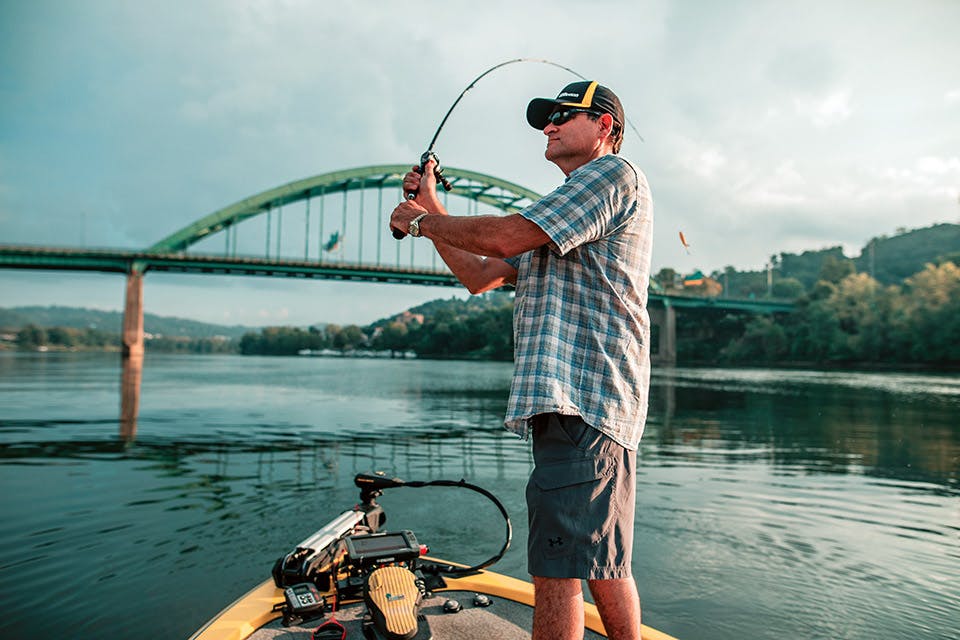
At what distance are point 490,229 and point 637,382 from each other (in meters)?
0.63

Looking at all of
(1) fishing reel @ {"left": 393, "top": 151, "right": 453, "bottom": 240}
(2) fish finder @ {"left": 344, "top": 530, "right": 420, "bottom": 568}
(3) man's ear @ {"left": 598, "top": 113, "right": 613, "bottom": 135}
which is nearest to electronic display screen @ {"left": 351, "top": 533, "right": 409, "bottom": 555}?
(2) fish finder @ {"left": 344, "top": 530, "right": 420, "bottom": 568}

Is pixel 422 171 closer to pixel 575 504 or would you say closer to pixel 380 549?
pixel 575 504

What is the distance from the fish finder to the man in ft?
4.43

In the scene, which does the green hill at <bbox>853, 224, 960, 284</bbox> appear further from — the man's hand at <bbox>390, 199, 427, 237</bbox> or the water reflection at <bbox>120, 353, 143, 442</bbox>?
the man's hand at <bbox>390, 199, 427, 237</bbox>

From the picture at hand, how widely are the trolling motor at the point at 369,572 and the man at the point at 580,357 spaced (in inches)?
33.8

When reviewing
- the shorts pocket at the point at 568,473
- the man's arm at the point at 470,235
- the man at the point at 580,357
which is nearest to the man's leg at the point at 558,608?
the man at the point at 580,357

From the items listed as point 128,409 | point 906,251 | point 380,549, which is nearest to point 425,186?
→ point 380,549

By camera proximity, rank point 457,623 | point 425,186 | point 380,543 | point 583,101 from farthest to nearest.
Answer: point 380,543 < point 457,623 < point 425,186 < point 583,101

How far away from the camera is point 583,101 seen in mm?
1975

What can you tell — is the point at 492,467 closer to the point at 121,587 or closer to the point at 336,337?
the point at 121,587

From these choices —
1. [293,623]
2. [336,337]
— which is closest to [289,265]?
[293,623]

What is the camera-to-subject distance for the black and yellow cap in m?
1.97

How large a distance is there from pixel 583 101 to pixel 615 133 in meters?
0.16

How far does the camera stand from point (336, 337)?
131 m
